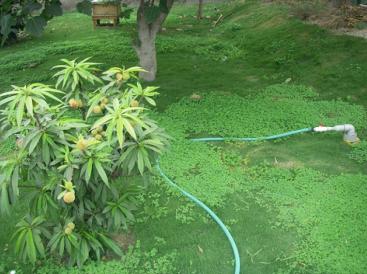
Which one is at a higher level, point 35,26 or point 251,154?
point 35,26

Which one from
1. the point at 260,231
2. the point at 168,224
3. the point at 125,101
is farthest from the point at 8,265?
the point at 260,231

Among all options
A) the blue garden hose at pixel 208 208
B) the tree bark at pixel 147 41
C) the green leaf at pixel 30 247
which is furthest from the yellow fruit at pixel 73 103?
the tree bark at pixel 147 41

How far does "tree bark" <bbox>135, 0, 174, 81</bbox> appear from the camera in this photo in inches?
246

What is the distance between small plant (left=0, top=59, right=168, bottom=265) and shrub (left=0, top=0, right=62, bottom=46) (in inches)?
57.1

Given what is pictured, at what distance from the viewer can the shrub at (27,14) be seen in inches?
169

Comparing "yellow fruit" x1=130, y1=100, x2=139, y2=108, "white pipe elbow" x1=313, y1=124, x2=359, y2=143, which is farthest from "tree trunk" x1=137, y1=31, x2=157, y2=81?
"yellow fruit" x1=130, y1=100, x2=139, y2=108

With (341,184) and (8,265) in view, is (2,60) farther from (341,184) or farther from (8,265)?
(341,184)

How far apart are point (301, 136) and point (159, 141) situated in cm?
275

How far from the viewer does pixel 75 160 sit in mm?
2648

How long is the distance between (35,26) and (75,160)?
2207mm

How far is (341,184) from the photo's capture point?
4141mm

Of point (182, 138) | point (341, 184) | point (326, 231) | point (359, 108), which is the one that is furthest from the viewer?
point (359, 108)

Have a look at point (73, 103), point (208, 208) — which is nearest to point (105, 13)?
point (208, 208)

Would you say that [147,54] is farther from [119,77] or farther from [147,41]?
[119,77]
